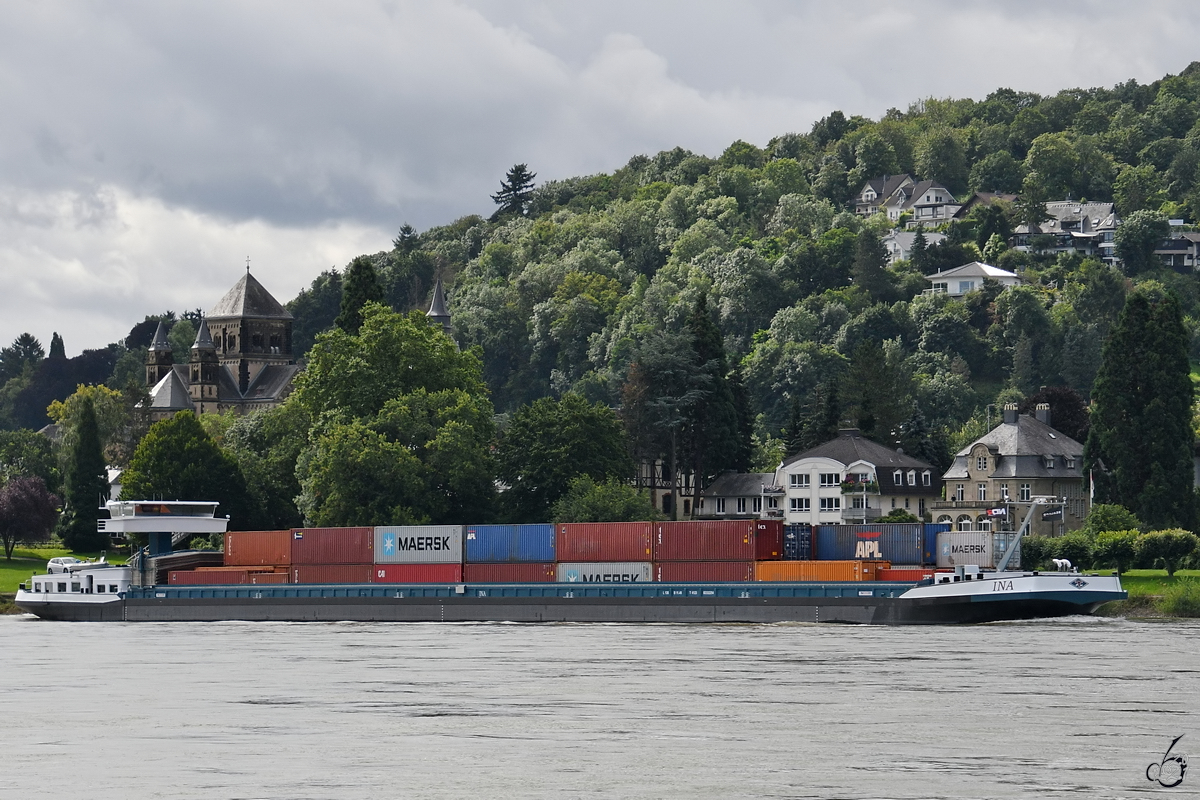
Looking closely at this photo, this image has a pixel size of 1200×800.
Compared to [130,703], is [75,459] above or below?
above

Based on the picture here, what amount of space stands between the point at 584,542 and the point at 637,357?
51461mm

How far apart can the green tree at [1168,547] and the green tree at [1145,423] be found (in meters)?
10.9

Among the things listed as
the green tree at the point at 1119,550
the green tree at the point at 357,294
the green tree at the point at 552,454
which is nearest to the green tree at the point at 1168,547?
the green tree at the point at 1119,550

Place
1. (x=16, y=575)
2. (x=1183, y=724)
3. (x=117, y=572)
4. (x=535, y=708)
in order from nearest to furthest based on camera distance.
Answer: (x=1183, y=724) < (x=535, y=708) < (x=117, y=572) < (x=16, y=575)

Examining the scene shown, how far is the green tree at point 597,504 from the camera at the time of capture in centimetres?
10781

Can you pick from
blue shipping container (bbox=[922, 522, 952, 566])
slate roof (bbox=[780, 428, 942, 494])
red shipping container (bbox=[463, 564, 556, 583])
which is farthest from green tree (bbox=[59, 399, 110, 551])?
blue shipping container (bbox=[922, 522, 952, 566])

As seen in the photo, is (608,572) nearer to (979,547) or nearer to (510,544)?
(510,544)

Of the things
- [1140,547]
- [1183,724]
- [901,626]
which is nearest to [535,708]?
[1183,724]

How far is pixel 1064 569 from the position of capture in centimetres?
8244

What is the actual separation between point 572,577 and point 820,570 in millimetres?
12236

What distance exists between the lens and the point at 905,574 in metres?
80.8

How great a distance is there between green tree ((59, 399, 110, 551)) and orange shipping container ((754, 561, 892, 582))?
223ft

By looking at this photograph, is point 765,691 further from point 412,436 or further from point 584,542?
point 412,436

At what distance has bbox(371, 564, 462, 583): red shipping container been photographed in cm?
9069
